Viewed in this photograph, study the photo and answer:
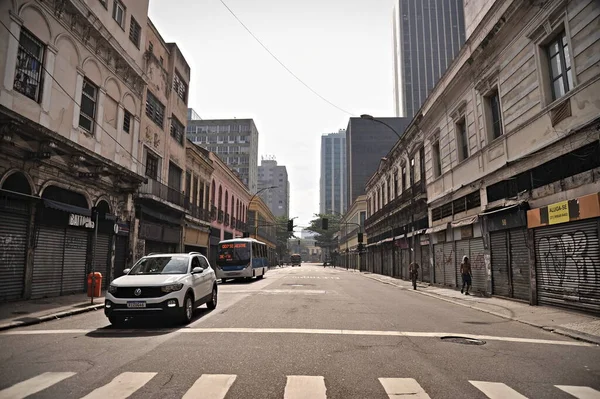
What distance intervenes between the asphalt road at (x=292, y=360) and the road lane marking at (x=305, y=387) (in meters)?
0.01

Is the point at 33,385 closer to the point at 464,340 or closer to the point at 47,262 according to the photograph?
the point at 464,340

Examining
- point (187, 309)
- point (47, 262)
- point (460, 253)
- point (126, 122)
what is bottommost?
point (187, 309)

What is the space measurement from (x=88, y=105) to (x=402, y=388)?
1750cm

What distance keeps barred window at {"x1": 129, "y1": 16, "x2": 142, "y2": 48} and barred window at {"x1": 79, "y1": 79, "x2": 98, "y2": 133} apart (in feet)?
16.2

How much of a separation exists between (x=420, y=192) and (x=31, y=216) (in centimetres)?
2220

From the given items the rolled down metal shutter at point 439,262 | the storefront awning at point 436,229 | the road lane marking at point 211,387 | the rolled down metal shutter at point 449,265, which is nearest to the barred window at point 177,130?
the storefront awning at point 436,229

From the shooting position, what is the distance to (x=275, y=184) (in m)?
165

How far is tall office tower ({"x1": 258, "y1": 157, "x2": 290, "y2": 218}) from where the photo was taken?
536 feet

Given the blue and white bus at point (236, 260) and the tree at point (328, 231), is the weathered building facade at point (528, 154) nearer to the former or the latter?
the blue and white bus at point (236, 260)

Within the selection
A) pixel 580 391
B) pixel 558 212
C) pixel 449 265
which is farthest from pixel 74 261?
pixel 449 265

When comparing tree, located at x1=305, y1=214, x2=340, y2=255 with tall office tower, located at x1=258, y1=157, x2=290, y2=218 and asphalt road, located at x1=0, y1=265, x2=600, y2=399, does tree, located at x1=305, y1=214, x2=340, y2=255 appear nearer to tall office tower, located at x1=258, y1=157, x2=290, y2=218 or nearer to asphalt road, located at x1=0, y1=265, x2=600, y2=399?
tall office tower, located at x1=258, y1=157, x2=290, y2=218

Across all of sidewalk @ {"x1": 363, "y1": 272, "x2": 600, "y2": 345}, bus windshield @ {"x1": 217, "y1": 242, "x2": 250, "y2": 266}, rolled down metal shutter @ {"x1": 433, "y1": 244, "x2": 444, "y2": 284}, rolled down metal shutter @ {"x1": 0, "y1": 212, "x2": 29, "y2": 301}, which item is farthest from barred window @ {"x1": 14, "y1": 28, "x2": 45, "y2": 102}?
rolled down metal shutter @ {"x1": 433, "y1": 244, "x2": 444, "y2": 284}

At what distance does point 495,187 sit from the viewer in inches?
645

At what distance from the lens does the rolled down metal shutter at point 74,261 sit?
15.5 m
